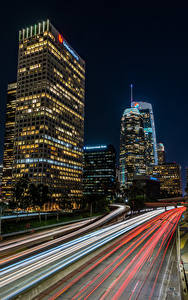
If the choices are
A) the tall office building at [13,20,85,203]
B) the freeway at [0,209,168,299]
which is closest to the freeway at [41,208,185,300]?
the freeway at [0,209,168,299]

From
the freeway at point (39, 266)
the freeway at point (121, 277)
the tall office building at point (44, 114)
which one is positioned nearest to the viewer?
the freeway at point (121, 277)

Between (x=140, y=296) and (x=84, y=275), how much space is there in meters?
6.76

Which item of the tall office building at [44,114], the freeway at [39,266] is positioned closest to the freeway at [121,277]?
the freeway at [39,266]

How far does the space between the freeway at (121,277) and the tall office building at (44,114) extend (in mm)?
130749

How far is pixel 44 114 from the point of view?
164250 millimetres

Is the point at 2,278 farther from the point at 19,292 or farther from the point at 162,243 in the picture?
the point at 162,243

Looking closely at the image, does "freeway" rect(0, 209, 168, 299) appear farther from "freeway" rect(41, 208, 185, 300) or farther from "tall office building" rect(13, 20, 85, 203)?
"tall office building" rect(13, 20, 85, 203)

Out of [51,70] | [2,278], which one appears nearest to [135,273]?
[2,278]

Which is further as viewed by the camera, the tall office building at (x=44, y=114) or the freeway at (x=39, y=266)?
the tall office building at (x=44, y=114)

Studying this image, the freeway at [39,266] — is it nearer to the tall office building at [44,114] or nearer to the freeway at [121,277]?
the freeway at [121,277]

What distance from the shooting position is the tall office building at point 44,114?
162m

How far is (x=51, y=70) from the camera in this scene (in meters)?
176

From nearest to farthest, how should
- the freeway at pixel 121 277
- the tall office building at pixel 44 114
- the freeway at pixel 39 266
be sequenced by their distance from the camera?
the freeway at pixel 121 277 → the freeway at pixel 39 266 → the tall office building at pixel 44 114

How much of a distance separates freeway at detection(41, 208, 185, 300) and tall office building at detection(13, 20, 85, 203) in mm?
130749
